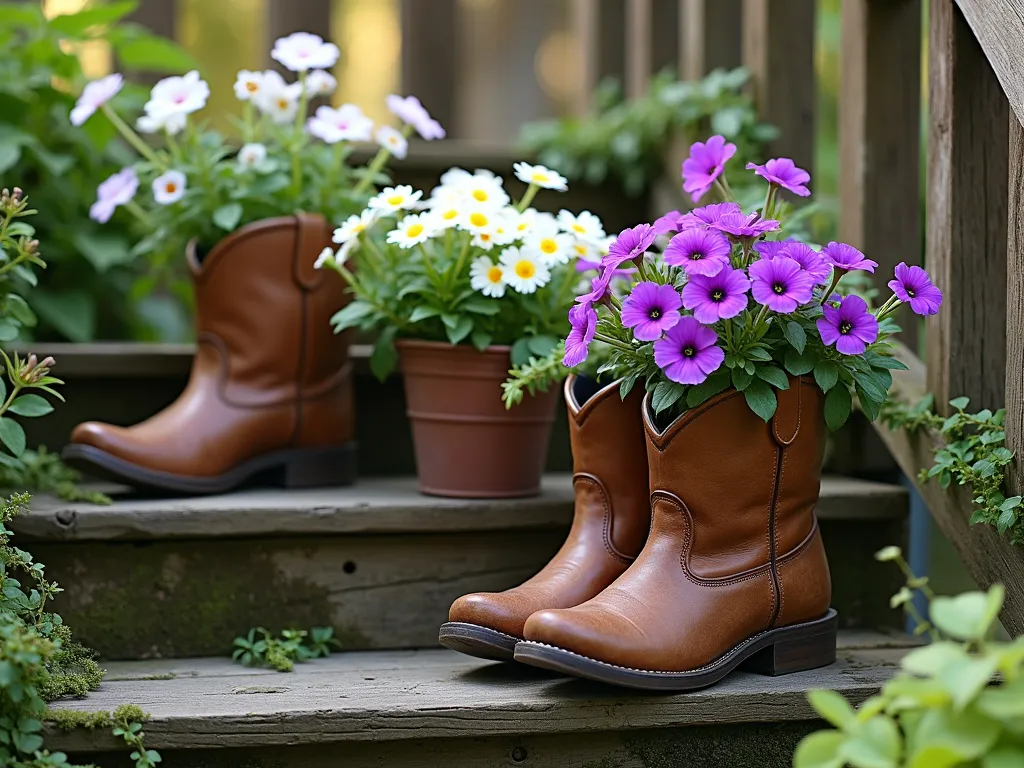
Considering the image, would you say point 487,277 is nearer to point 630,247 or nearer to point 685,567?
point 630,247

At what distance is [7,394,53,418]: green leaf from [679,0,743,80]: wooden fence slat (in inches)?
54.2

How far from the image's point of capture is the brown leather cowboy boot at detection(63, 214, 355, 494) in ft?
5.24

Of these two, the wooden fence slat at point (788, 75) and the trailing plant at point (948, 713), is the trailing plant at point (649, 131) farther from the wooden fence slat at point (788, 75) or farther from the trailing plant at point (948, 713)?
the trailing plant at point (948, 713)

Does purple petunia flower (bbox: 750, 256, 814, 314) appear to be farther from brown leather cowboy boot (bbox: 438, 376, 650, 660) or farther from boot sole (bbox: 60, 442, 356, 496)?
boot sole (bbox: 60, 442, 356, 496)

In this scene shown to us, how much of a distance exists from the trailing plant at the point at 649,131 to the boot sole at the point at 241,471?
836 mm

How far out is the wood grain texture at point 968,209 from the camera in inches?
53.4

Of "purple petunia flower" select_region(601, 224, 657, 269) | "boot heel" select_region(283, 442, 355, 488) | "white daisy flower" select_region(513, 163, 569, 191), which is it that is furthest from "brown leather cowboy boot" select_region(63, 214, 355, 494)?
"purple petunia flower" select_region(601, 224, 657, 269)

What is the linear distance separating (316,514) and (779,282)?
0.69 meters

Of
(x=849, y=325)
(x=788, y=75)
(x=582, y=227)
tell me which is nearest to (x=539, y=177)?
(x=582, y=227)

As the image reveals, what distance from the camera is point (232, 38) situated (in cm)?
711

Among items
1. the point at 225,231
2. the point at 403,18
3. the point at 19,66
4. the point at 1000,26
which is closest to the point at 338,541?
the point at 225,231

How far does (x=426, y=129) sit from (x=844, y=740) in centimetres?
120

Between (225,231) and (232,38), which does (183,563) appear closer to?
(225,231)

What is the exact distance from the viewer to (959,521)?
4.42 feet
